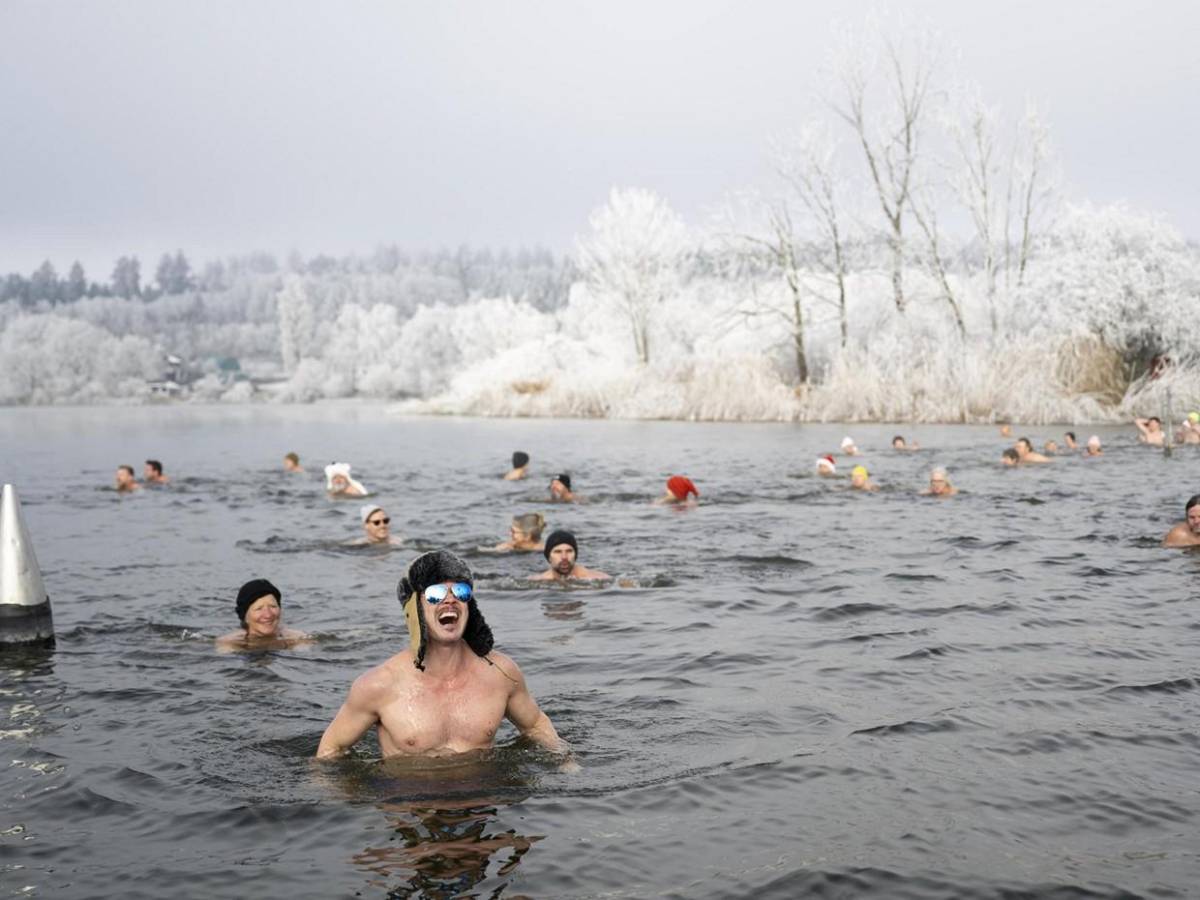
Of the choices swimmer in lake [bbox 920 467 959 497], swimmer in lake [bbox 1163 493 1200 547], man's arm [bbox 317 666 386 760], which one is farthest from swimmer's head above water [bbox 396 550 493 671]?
swimmer in lake [bbox 920 467 959 497]

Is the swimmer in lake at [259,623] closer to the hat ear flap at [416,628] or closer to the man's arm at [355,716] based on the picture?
the man's arm at [355,716]

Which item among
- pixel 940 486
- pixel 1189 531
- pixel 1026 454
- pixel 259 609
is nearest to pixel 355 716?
pixel 259 609

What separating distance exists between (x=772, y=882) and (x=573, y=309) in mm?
87379

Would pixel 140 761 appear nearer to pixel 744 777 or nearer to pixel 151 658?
pixel 151 658

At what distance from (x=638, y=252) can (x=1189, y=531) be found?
161ft

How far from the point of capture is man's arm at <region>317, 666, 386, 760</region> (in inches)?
251

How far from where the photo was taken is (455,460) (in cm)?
3269

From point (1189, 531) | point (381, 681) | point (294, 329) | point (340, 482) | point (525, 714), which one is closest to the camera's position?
point (381, 681)

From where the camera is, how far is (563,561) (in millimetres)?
12812

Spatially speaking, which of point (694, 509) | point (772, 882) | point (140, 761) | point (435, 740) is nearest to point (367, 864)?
point (435, 740)

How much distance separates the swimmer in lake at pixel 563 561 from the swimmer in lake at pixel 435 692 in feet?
19.8

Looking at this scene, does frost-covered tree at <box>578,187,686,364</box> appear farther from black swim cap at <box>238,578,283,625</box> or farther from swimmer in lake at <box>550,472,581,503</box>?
black swim cap at <box>238,578,283,625</box>

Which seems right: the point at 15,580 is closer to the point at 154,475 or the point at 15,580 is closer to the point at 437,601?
the point at 437,601

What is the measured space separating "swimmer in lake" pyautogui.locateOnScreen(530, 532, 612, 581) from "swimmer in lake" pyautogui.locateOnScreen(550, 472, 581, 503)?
7104 mm
